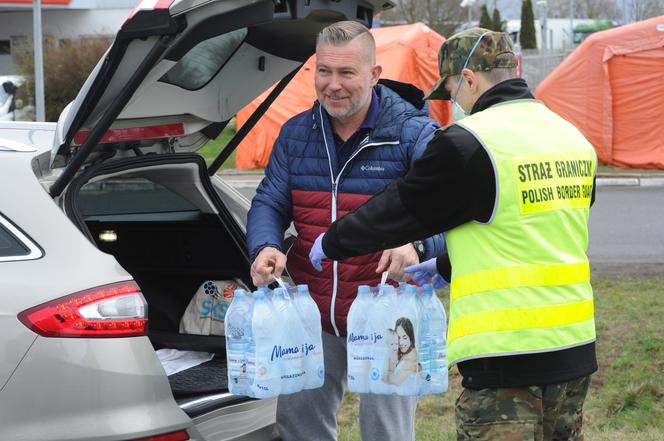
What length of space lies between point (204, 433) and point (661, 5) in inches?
1510

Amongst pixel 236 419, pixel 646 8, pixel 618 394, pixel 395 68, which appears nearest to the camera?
pixel 236 419

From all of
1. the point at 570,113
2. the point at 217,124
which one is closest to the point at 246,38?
the point at 217,124

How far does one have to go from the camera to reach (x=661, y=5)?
3888cm

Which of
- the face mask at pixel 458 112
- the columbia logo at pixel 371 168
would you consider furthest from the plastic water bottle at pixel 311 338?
the face mask at pixel 458 112

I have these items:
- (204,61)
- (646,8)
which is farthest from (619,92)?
(646,8)

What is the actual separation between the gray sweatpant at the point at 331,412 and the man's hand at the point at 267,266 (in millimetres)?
344

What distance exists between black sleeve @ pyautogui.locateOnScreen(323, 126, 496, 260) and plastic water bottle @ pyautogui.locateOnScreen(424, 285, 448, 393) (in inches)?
13.5

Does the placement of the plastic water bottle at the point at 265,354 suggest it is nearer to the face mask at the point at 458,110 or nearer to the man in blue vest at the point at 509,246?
the man in blue vest at the point at 509,246

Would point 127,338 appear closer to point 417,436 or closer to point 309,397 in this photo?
point 309,397

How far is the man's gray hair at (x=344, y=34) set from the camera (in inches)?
150

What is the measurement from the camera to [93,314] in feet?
10.7

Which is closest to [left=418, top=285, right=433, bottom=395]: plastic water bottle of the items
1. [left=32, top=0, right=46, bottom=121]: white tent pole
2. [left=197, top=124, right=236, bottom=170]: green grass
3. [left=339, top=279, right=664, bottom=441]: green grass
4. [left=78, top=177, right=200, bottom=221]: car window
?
[left=78, top=177, right=200, bottom=221]: car window

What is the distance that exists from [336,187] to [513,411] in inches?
45.4

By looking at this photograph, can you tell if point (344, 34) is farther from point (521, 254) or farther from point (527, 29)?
point (527, 29)
